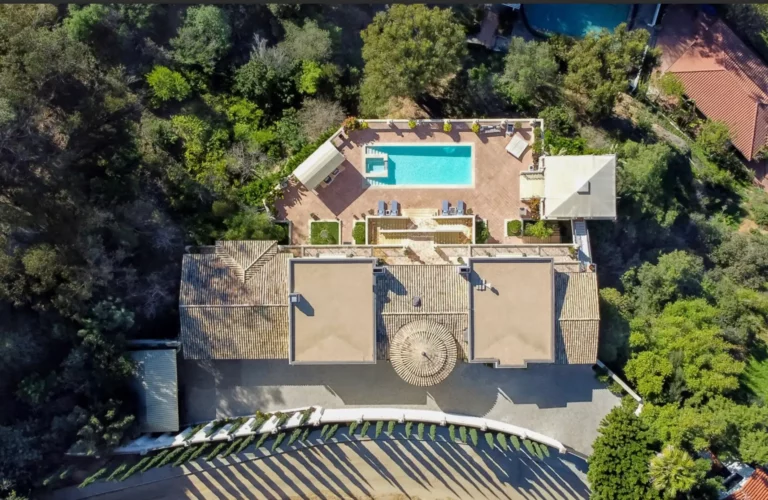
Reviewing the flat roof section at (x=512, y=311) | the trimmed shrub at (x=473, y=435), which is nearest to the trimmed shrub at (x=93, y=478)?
the trimmed shrub at (x=473, y=435)

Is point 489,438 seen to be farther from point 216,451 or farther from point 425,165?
point 425,165

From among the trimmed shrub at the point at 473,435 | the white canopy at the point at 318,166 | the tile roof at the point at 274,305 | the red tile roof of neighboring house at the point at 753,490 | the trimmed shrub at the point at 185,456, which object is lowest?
the red tile roof of neighboring house at the point at 753,490

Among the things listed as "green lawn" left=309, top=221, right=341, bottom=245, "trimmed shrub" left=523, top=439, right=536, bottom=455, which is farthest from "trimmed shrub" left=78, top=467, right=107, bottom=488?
"trimmed shrub" left=523, top=439, right=536, bottom=455

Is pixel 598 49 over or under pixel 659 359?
over

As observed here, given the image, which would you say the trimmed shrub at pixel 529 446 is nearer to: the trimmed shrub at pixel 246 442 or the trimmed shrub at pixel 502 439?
the trimmed shrub at pixel 502 439

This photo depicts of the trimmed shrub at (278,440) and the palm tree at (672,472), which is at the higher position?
the trimmed shrub at (278,440)

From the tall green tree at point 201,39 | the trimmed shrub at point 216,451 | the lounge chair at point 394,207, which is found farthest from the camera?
the lounge chair at point 394,207

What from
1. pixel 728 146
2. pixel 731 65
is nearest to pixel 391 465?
pixel 728 146

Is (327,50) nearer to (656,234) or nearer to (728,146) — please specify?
(656,234)
